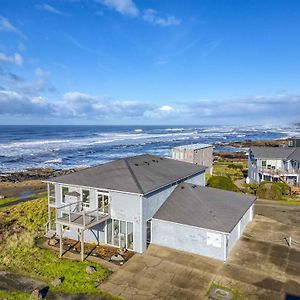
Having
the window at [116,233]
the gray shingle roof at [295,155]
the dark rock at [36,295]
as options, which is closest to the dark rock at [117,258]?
the window at [116,233]

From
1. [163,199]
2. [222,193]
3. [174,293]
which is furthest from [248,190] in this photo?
[174,293]

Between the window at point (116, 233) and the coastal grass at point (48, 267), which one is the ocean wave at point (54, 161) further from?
the window at point (116, 233)

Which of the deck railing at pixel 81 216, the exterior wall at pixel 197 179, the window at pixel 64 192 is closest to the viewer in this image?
the deck railing at pixel 81 216

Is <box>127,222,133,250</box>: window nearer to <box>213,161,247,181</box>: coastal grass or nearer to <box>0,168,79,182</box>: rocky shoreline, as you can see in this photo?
<box>213,161,247,181</box>: coastal grass

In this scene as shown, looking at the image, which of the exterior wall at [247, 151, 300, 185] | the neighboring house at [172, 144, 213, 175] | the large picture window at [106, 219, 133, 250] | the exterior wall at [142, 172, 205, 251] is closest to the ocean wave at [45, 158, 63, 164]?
the neighboring house at [172, 144, 213, 175]

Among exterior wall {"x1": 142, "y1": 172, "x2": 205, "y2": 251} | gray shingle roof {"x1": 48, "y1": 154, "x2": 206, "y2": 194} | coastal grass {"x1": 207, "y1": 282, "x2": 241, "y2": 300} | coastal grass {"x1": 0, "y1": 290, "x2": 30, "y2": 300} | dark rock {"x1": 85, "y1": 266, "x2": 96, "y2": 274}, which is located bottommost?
coastal grass {"x1": 207, "y1": 282, "x2": 241, "y2": 300}

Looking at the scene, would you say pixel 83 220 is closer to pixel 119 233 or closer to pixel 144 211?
pixel 119 233

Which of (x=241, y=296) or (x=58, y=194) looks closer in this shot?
(x=241, y=296)

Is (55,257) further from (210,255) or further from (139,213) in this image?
(210,255)
